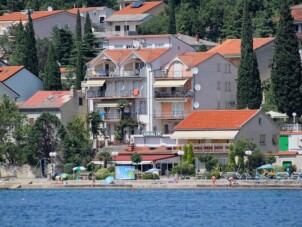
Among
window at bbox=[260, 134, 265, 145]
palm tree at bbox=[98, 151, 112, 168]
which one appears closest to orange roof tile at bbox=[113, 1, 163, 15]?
palm tree at bbox=[98, 151, 112, 168]

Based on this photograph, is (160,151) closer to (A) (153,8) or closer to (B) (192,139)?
(B) (192,139)

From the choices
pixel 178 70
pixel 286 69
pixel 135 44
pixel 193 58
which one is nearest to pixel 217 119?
pixel 286 69

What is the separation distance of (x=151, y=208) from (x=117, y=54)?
2832cm

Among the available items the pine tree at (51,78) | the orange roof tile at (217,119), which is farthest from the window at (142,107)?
the pine tree at (51,78)

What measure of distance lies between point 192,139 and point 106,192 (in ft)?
31.2

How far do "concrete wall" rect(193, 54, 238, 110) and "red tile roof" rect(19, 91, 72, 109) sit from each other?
9.30 m

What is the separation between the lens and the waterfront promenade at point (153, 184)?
102000 millimetres

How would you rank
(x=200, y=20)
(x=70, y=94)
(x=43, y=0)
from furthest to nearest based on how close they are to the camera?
(x=43, y=0)
(x=200, y=20)
(x=70, y=94)

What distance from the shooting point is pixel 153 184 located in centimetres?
10450

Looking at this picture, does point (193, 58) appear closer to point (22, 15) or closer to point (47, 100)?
point (47, 100)

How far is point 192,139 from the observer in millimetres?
112188

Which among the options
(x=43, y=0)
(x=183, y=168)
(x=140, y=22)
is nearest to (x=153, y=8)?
(x=140, y=22)

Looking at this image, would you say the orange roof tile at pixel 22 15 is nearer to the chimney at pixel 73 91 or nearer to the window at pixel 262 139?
the chimney at pixel 73 91

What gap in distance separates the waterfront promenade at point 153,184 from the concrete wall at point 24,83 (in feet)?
45.1
